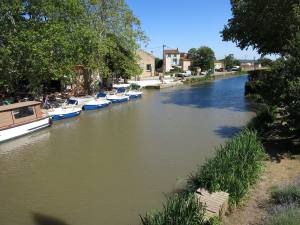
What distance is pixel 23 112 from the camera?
23.3 m

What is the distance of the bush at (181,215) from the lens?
8.12m

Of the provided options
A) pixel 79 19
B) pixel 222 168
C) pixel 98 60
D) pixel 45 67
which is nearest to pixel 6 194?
pixel 222 168

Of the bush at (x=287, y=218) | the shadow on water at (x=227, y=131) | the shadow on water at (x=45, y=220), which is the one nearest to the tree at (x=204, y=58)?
the shadow on water at (x=227, y=131)

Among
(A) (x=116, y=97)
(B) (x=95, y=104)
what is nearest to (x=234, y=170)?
(B) (x=95, y=104)

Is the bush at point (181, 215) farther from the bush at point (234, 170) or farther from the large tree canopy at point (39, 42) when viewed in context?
the large tree canopy at point (39, 42)

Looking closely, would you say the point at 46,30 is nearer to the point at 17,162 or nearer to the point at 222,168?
the point at 17,162

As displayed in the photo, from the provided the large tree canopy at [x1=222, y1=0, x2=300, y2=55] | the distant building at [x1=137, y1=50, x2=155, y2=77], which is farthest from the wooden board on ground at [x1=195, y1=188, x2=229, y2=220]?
the distant building at [x1=137, y1=50, x2=155, y2=77]

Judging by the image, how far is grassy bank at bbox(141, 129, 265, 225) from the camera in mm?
8336

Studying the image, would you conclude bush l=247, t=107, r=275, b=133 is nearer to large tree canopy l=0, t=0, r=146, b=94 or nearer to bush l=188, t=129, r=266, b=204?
bush l=188, t=129, r=266, b=204

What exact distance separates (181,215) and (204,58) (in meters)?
92.0

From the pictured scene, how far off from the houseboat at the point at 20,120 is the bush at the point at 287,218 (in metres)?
16.7

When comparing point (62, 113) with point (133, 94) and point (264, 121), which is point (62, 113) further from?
point (133, 94)

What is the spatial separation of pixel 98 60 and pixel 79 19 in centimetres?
594

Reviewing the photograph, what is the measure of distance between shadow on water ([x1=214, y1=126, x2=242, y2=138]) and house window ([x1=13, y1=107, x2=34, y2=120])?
11862 millimetres
